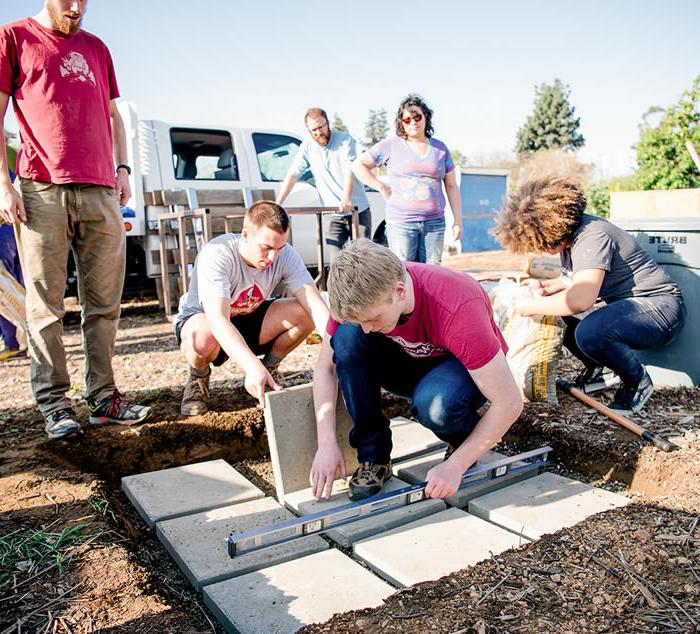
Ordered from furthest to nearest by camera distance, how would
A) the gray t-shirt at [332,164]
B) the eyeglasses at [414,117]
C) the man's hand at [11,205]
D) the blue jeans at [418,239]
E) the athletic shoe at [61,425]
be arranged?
the gray t-shirt at [332,164] → the blue jeans at [418,239] → the eyeglasses at [414,117] → the athletic shoe at [61,425] → the man's hand at [11,205]

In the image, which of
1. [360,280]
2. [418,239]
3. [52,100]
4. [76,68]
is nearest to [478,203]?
[418,239]

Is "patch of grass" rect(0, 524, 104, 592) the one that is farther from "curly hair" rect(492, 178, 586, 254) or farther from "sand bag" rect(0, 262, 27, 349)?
"sand bag" rect(0, 262, 27, 349)

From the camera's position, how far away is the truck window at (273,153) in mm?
7266

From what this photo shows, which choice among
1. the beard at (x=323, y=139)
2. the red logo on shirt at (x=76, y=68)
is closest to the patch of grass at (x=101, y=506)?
the red logo on shirt at (x=76, y=68)

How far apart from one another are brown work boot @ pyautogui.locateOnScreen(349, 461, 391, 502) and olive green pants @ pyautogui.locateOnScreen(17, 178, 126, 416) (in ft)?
4.98

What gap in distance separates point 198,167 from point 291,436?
514 cm

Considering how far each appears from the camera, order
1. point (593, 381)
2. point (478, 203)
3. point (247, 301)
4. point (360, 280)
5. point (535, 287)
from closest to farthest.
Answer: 1. point (360, 280)
2. point (247, 301)
3. point (535, 287)
4. point (593, 381)
5. point (478, 203)

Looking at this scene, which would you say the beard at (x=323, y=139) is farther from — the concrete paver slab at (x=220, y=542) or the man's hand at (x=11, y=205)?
the concrete paver slab at (x=220, y=542)

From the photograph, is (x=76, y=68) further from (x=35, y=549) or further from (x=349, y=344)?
(x=35, y=549)

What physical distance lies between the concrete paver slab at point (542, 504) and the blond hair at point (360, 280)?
1086mm

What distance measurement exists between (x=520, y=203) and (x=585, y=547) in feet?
5.85

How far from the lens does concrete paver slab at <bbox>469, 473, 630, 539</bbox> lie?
91.4 inches

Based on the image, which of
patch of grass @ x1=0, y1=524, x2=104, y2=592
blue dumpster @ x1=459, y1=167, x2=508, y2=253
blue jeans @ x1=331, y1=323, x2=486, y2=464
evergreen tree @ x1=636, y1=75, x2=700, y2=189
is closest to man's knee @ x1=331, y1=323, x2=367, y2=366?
blue jeans @ x1=331, y1=323, x2=486, y2=464

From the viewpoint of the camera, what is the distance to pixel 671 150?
10.9 m
